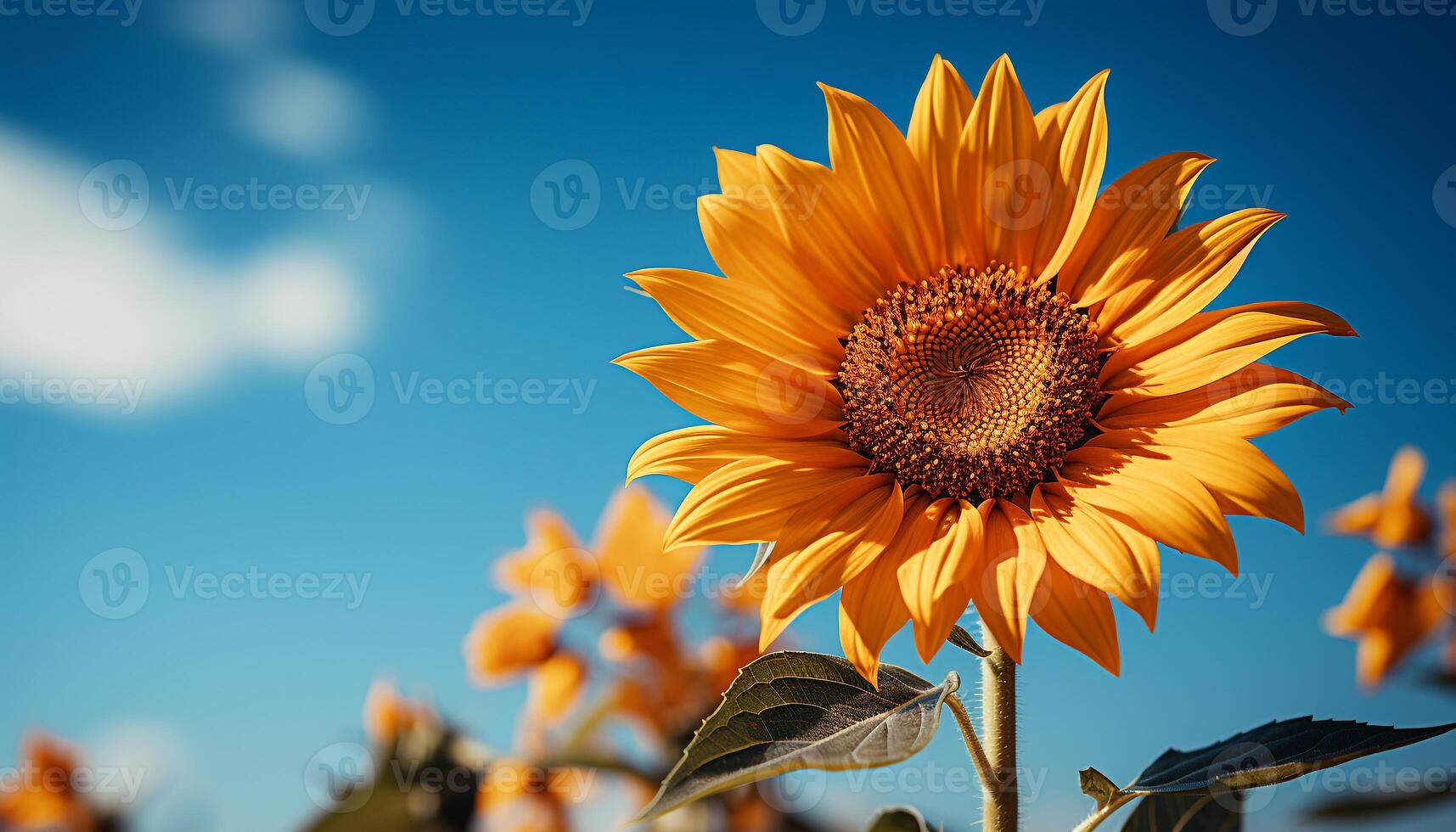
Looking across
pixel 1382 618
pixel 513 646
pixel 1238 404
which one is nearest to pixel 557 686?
pixel 513 646

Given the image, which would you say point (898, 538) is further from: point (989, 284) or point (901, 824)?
point (989, 284)

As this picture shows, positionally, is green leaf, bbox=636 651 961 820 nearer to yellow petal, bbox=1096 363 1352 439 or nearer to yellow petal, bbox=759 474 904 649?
yellow petal, bbox=759 474 904 649

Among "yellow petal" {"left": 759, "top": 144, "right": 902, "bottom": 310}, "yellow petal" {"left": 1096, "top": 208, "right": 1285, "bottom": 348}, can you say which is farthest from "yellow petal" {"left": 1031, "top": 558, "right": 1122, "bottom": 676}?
"yellow petal" {"left": 759, "top": 144, "right": 902, "bottom": 310}

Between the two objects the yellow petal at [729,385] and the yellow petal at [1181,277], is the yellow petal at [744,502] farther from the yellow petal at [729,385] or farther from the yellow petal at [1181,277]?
the yellow petal at [1181,277]

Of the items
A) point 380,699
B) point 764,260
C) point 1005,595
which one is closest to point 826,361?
point 764,260

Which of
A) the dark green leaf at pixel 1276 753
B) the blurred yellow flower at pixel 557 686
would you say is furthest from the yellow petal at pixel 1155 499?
the blurred yellow flower at pixel 557 686
